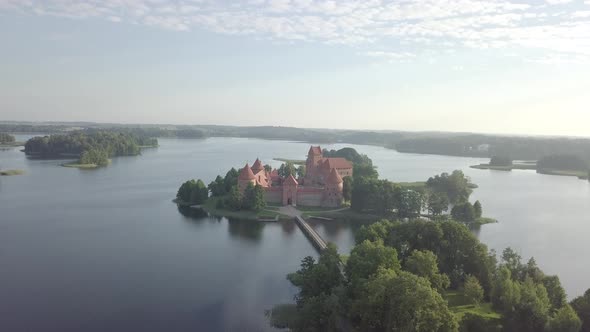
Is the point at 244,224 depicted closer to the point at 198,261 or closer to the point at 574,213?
the point at 198,261

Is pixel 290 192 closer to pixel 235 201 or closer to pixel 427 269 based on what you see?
pixel 235 201

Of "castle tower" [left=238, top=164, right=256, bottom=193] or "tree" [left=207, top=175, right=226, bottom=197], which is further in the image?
"tree" [left=207, top=175, right=226, bottom=197]

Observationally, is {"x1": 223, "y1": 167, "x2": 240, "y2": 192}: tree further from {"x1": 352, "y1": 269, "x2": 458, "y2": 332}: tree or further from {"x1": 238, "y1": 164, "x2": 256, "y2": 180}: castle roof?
{"x1": 352, "y1": 269, "x2": 458, "y2": 332}: tree

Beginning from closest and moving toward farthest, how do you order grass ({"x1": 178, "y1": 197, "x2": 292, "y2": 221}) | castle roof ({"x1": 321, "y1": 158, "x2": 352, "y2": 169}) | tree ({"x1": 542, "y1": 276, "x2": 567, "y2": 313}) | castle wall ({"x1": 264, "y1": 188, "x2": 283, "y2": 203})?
tree ({"x1": 542, "y1": 276, "x2": 567, "y2": 313}) < grass ({"x1": 178, "y1": 197, "x2": 292, "y2": 221}) < castle wall ({"x1": 264, "y1": 188, "x2": 283, "y2": 203}) < castle roof ({"x1": 321, "y1": 158, "x2": 352, "y2": 169})

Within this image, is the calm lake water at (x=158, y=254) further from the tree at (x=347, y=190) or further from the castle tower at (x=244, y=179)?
the tree at (x=347, y=190)

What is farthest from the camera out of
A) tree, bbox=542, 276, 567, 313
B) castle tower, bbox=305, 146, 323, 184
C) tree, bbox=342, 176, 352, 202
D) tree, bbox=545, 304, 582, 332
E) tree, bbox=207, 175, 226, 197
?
castle tower, bbox=305, 146, 323, 184

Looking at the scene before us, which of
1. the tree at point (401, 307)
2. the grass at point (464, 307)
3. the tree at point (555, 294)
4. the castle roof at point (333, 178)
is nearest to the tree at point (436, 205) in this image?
the castle roof at point (333, 178)

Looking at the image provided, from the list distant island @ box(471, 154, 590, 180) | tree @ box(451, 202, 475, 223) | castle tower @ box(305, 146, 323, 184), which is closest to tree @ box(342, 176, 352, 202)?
castle tower @ box(305, 146, 323, 184)

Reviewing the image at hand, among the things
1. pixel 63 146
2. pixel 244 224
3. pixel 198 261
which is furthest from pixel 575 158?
pixel 63 146
